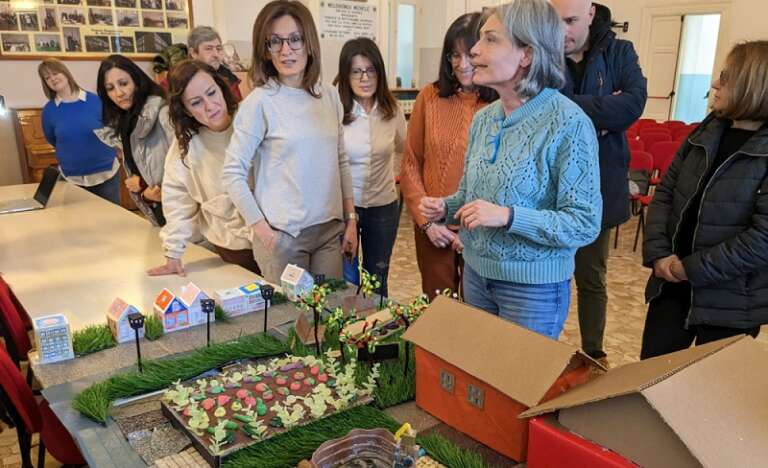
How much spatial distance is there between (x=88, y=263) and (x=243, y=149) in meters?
0.82

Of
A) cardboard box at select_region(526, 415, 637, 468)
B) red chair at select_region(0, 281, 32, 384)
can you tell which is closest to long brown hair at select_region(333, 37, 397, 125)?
red chair at select_region(0, 281, 32, 384)

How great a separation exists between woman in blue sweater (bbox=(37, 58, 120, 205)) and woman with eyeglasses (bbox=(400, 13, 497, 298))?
252 centimetres

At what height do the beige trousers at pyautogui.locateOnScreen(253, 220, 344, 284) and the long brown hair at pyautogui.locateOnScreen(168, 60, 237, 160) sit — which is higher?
the long brown hair at pyautogui.locateOnScreen(168, 60, 237, 160)

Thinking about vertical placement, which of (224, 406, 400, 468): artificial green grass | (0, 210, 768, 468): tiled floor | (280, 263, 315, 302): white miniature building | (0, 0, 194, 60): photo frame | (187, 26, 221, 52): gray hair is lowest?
(0, 210, 768, 468): tiled floor

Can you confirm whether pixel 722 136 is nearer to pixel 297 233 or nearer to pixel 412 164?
pixel 412 164

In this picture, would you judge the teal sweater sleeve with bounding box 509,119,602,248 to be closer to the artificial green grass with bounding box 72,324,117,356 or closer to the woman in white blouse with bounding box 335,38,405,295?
the artificial green grass with bounding box 72,324,117,356

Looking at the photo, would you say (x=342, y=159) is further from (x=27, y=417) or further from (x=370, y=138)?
(x=27, y=417)

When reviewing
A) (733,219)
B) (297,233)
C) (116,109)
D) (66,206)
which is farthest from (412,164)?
(66,206)

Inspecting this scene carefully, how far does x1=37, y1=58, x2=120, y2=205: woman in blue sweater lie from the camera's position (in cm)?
387

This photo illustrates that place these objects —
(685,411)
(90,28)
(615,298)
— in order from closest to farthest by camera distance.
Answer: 1. (685,411)
2. (615,298)
3. (90,28)

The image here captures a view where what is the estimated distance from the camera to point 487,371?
3.44 ft

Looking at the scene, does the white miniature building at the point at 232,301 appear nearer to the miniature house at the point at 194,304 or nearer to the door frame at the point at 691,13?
the miniature house at the point at 194,304

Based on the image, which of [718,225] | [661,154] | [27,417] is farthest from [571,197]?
[661,154]

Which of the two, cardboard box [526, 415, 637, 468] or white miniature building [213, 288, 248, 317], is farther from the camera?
white miniature building [213, 288, 248, 317]
